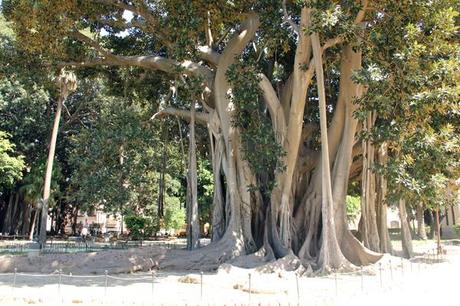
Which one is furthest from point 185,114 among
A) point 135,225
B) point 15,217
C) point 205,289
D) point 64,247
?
point 15,217

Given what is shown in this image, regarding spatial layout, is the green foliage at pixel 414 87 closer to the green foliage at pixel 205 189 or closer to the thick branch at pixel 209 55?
Result: the thick branch at pixel 209 55

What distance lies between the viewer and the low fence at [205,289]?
9.19 m

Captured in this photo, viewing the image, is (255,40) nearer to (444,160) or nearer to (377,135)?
(377,135)

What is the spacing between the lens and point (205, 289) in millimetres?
11078

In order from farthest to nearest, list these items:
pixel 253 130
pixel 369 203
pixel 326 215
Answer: pixel 369 203 < pixel 253 130 < pixel 326 215

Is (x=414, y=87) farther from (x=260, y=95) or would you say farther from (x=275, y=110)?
(x=260, y=95)

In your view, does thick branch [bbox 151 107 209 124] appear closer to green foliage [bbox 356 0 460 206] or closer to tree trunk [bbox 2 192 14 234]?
green foliage [bbox 356 0 460 206]

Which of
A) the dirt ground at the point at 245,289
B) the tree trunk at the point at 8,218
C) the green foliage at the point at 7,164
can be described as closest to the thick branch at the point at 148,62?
the dirt ground at the point at 245,289

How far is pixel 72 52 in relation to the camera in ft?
54.9

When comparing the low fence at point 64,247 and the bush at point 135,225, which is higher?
the bush at point 135,225

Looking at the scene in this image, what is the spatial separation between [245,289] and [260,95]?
721 cm

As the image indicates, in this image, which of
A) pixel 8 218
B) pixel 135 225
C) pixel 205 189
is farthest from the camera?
pixel 205 189

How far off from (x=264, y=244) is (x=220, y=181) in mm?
3015

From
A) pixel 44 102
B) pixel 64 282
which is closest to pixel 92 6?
pixel 64 282
